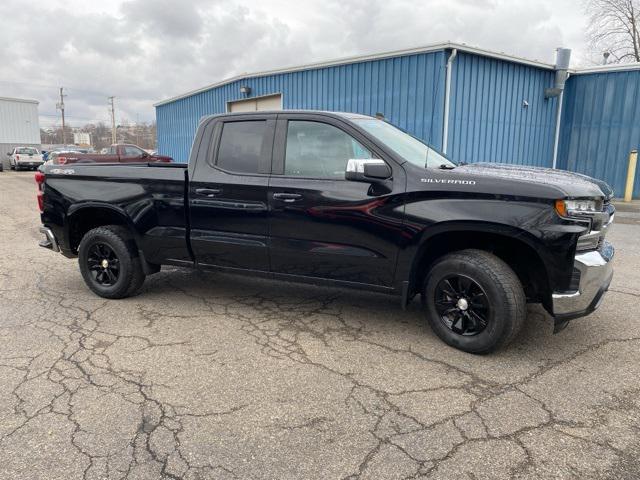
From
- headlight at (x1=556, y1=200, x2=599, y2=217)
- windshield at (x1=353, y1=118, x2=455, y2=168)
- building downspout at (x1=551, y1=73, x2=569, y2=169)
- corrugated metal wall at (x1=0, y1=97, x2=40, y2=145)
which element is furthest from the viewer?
corrugated metal wall at (x1=0, y1=97, x2=40, y2=145)

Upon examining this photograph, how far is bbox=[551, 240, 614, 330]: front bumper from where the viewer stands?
10.9ft

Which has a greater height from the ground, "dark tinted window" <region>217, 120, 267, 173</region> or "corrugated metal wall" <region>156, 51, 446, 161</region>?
"corrugated metal wall" <region>156, 51, 446, 161</region>

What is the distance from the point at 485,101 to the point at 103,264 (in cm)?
1067

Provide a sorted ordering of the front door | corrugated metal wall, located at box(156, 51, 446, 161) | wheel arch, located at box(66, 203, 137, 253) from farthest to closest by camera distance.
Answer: corrugated metal wall, located at box(156, 51, 446, 161), wheel arch, located at box(66, 203, 137, 253), the front door

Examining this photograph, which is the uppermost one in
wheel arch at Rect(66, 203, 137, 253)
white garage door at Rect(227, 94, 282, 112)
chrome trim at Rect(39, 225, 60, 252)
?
white garage door at Rect(227, 94, 282, 112)

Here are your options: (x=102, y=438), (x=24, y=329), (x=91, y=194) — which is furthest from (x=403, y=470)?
(x=91, y=194)

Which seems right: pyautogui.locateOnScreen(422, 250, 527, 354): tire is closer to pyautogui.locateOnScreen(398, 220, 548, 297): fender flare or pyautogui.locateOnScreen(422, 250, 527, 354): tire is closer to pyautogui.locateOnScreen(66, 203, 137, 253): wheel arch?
pyautogui.locateOnScreen(398, 220, 548, 297): fender flare

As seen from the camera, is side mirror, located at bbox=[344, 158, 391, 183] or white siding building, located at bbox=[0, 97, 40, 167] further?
white siding building, located at bbox=[0, 97, 40, 167]

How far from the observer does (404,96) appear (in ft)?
40.6

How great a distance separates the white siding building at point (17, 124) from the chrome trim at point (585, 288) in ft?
152

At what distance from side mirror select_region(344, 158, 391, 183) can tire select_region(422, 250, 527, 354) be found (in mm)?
806

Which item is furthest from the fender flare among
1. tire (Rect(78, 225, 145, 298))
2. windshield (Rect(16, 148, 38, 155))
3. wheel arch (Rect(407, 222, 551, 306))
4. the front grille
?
windshield (Rect(16, 148, 38, 155))

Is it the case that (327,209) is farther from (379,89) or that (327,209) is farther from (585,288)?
(379,89)

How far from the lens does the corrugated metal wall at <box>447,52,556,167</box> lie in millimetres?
12078
